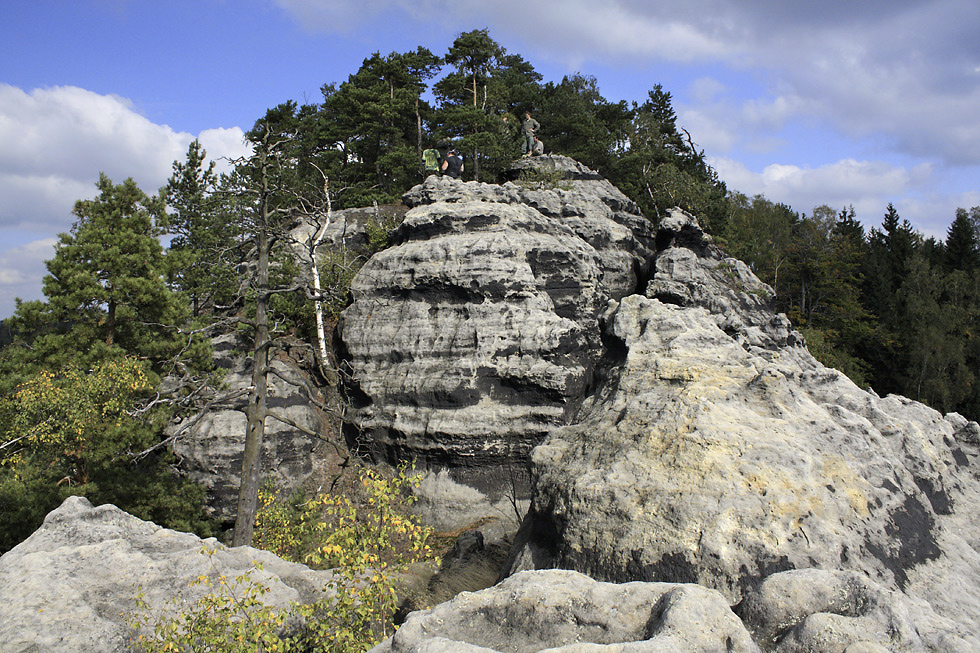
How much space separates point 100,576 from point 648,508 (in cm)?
748

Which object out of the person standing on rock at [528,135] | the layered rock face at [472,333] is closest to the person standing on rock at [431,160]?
the person standing on rock at [528,135]

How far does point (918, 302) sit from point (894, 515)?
43.1 meters

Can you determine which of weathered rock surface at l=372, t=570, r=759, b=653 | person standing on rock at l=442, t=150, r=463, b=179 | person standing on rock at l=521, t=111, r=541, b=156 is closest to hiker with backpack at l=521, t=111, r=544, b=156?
person standing on rock at l=521, t=111, r=541, b=156

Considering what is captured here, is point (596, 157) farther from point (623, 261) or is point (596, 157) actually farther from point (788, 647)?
point (788, 647)

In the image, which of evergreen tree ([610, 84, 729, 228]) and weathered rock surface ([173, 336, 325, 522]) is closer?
weathered rock surface ([173, 336, 325, 522])

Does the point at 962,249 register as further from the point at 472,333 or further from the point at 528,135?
the point at 472,333

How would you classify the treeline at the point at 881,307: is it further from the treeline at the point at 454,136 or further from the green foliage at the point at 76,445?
the green foliage at the point at 76,445

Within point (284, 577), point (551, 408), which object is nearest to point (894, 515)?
point (284, 577)

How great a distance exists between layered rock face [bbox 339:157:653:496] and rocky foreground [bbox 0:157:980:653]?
9cm

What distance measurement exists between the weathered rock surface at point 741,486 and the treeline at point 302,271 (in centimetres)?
670

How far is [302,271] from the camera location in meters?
23.4

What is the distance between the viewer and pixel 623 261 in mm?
23734

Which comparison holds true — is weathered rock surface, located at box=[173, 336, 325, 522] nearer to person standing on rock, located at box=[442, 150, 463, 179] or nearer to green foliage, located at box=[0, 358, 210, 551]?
green foliage, located at box=[0, 358, 210, 551]

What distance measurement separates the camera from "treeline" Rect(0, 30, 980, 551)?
532 inches
